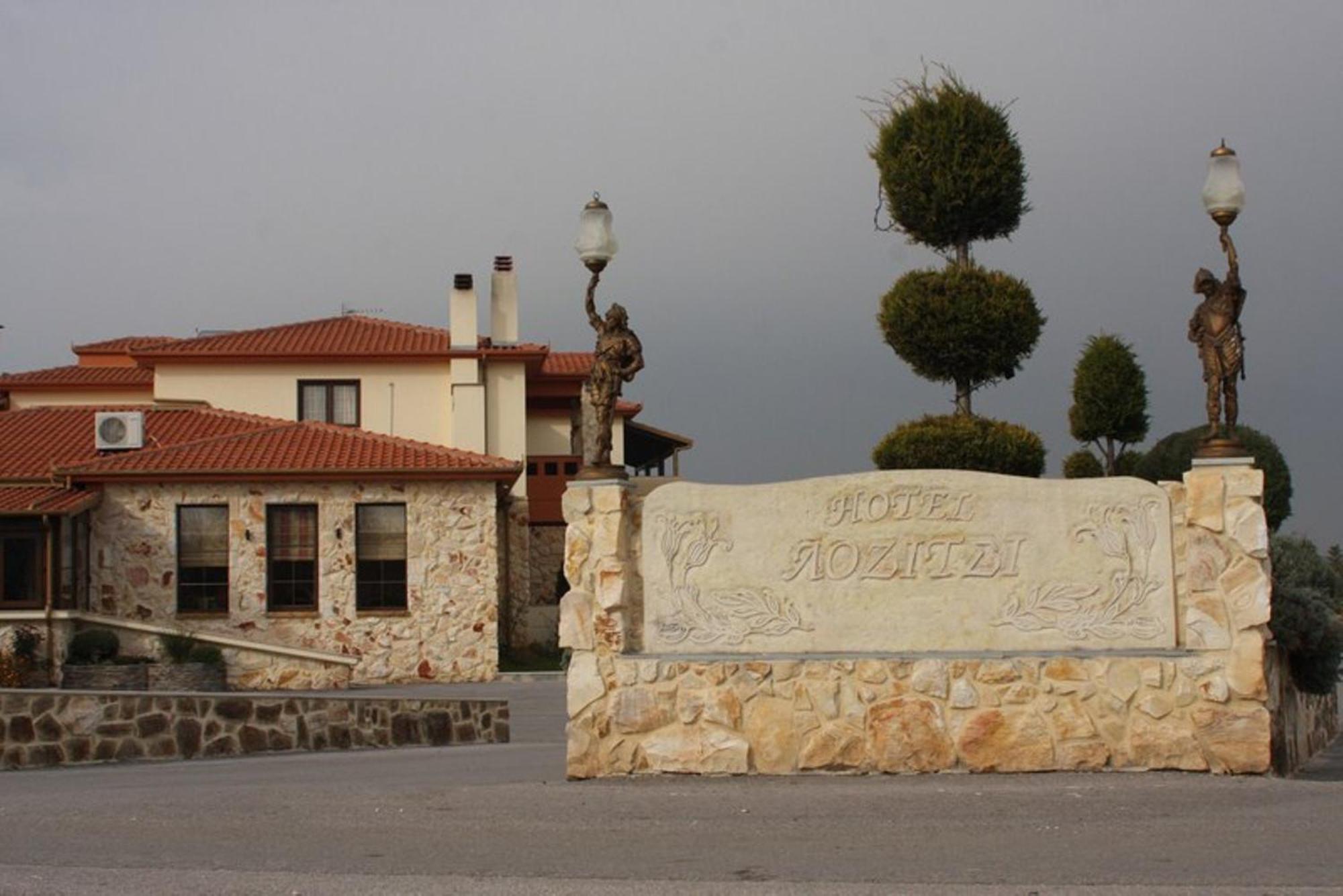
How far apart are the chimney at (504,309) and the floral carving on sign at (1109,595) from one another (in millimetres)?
27370

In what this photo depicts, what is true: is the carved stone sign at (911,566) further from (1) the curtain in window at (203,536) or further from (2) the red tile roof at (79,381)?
(2) the red tile roof at (79,381)

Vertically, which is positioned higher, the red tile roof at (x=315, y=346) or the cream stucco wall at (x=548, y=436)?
the red tile roof at (x=315, y=346)

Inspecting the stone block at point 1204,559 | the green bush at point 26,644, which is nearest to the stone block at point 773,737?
the stone block at point 1204,559

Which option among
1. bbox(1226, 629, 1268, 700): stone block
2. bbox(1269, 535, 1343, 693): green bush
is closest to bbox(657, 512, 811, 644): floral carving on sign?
bbox(1226, 629, 1268, 700): stone block

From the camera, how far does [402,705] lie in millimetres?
18578

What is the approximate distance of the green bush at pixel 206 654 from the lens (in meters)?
27.4

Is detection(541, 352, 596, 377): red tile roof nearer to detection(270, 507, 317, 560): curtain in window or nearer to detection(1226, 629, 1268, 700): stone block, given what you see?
detection(270, 507, 317, 560): curtain in window

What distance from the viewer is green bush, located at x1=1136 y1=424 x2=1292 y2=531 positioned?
34156 mm

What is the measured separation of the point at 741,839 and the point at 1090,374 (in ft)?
87.2

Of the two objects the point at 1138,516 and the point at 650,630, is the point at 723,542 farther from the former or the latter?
the point at 1138,516

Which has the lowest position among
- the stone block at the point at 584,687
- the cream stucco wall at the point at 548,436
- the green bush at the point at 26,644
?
the green bush at the point at 26,644

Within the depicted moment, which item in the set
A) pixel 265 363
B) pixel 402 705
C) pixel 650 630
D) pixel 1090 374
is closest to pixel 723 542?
pixel 650 630

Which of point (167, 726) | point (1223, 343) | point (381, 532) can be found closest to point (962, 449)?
point (1223, 343)

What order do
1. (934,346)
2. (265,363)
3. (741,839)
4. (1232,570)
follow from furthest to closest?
1. (265,363)
2. (934,346)
3. (1232,570)
4. (741,839)
